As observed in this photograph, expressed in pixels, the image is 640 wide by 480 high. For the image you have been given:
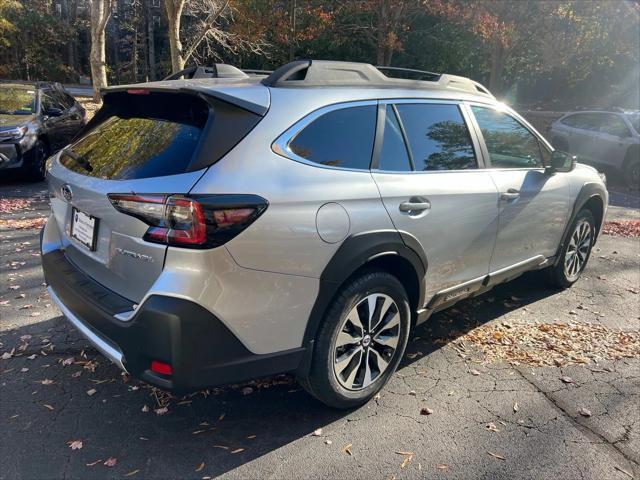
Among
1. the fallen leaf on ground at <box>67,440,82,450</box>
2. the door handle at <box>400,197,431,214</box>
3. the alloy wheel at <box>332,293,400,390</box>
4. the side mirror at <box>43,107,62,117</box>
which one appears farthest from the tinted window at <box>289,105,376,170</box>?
the side mirror at <box>43,107,62,117</box>

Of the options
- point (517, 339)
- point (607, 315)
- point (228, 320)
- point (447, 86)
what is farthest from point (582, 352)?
point (228, 320)

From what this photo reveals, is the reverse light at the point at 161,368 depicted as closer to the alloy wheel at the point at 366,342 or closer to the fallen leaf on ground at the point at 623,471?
the alloy wheel at the point at 366,342

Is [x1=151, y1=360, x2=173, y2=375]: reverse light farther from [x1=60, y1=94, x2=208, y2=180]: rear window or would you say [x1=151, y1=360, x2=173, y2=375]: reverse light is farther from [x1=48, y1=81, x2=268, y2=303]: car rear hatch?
[x1=60, y1=94, x2=208, y2=180]: rear window

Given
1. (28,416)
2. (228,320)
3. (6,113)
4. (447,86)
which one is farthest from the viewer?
(6,113)

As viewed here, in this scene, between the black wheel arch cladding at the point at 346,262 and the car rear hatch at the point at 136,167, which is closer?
the car rear hatch at the point at 136,167

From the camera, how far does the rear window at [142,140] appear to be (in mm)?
2543

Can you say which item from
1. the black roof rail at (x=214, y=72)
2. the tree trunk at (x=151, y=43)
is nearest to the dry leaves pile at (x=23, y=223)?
the black roof rail at (x=214, y=72)

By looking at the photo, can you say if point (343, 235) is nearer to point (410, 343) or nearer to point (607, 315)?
point (410, 343)

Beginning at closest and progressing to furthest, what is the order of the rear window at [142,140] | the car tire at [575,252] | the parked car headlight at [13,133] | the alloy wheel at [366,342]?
the rear window at [142,140]
the alloy wheel at [366,342]
the car tire at [575,252]
the parked car headlight at [13,133]

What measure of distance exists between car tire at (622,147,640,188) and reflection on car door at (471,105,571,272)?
9018 millimetres

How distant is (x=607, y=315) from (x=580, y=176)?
126 centimetres

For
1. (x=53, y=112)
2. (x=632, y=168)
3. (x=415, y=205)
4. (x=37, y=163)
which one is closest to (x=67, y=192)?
(x=415, y=205)

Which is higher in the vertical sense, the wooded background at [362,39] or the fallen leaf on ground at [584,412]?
the wooded background at [362,39]

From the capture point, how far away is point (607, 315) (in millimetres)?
4793
